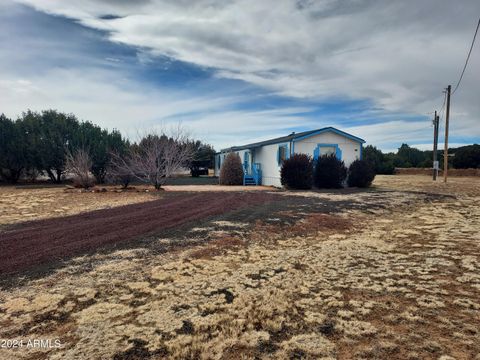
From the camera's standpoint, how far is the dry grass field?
233cm

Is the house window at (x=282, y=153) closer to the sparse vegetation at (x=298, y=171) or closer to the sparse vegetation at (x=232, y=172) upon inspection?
the sparse vegetation at (x=298, y=171)

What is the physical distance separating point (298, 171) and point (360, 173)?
3.74m

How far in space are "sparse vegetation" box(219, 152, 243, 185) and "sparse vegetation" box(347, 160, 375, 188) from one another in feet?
23.2

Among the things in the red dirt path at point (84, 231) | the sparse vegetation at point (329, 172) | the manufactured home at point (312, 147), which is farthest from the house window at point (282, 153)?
the red dirt path at point (84, 231)

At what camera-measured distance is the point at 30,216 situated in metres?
8.04

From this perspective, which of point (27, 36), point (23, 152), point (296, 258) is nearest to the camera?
point (296, 258)

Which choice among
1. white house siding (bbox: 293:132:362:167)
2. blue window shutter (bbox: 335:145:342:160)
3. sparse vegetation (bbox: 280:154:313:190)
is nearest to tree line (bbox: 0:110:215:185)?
sparse vegetation (bbox: 280:154:313:190)

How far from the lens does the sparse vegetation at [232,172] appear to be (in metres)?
20.2

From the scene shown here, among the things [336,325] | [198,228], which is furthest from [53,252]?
[336,325]

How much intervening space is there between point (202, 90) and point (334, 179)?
8476 mm

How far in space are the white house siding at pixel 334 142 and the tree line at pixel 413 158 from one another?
19.3ft

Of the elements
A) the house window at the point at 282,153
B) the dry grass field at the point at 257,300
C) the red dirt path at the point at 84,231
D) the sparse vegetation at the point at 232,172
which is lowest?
the dry grass field at the point at 257,300

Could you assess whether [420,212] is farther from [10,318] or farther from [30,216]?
[30,216]

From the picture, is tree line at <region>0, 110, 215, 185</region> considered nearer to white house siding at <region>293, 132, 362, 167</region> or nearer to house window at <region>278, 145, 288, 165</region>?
house window at <region>278, 145, 288, 165</region>
